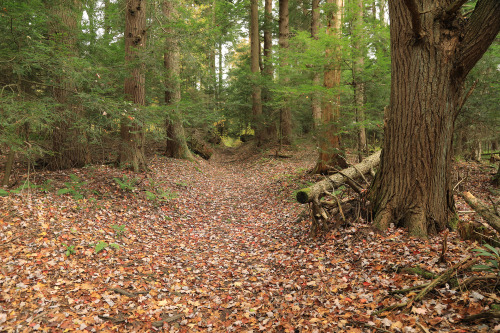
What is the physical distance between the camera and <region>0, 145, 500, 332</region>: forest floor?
3.51 metres

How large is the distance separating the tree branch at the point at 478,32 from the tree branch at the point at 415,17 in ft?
2.29

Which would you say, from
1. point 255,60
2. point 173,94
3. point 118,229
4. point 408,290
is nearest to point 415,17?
point 408,290

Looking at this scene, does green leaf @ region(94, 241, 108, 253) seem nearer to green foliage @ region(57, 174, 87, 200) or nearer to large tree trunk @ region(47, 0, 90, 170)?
green foliage @ region(57, 174, 87, 200)

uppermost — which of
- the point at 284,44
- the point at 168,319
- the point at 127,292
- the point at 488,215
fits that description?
the point at 284,44

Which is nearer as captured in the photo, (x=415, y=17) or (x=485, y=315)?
(x=485, y=315)

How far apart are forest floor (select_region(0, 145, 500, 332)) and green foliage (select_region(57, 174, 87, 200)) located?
0.12 ft

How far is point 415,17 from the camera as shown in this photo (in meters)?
4.23

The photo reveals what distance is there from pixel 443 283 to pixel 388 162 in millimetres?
2364

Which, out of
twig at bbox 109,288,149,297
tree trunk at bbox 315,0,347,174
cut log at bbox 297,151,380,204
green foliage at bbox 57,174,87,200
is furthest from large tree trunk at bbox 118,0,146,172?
tree trunk at bbox 315,0,347,174

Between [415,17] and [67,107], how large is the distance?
813cm

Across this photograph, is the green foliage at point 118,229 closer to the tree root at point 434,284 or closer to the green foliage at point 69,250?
the green foliage at point 69,250

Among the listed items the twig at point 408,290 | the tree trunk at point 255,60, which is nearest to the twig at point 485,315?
the twig at point 408,290

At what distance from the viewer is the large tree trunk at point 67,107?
6.84 metres

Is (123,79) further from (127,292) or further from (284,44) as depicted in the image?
(284,44)
